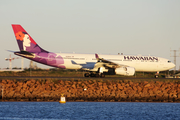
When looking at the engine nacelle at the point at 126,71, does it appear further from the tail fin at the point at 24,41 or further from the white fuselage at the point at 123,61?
the tail fin at the point at 24,41

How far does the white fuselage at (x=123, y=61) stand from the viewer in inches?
1705

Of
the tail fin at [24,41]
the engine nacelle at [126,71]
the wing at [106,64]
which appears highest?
the tail fin at [24,41]

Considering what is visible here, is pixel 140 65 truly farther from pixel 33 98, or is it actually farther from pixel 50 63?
pixel 33 98

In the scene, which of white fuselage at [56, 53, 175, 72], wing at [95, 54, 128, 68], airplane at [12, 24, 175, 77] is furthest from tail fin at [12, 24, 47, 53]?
wing at [95, 54, 128, 68]

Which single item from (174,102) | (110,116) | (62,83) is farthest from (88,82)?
(110,116)

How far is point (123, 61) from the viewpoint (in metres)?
46.1

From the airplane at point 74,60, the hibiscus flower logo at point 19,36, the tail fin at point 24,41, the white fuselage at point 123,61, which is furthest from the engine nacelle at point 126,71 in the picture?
the hibiscus flower logo at point 19,36

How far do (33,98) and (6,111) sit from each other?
668cm

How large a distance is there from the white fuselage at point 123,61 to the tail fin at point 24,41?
14.1 feet

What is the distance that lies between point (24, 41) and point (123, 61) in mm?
15905

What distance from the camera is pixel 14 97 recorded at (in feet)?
92.6

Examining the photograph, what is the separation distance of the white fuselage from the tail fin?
170 inches

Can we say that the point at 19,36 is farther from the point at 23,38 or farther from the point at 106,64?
the point at 106,64

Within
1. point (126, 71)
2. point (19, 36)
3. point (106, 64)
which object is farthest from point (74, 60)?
point (19, 36)
